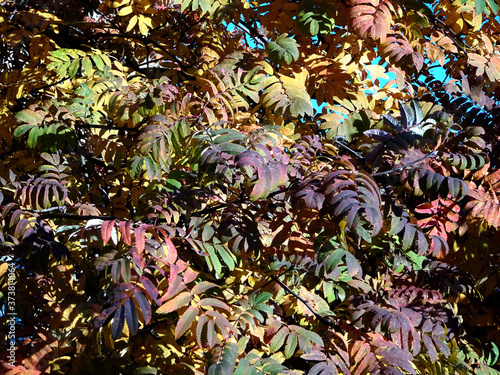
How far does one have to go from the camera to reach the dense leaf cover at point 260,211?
1730 millimetres

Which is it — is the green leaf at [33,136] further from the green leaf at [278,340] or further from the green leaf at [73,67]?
the green leaf at [278,340]

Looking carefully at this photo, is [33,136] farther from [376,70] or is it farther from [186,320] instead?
[376,70]

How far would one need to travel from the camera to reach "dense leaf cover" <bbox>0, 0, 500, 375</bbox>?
1.73 metres

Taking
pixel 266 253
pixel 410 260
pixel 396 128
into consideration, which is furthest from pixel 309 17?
pixel 410 260

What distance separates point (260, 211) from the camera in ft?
7.07

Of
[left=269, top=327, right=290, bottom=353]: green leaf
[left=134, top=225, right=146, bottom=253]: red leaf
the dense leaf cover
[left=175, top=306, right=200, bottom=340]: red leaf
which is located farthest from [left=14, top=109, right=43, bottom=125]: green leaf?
[left=269, top=327, right=290, bottom=353]: green leaf

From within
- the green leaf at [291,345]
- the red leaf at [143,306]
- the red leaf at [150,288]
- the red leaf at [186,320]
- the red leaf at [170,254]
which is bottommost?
the green leaf at [291,345]

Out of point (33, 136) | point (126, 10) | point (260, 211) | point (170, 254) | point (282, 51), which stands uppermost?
point (126, 10)

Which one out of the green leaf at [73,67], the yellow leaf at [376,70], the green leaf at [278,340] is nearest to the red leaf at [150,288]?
the green leaf at [278,340]

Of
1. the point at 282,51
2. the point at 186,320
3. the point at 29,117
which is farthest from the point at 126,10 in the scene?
the point at 186,320

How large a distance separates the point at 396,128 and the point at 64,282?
146 centimetres

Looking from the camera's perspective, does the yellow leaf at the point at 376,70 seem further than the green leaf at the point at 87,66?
Yes

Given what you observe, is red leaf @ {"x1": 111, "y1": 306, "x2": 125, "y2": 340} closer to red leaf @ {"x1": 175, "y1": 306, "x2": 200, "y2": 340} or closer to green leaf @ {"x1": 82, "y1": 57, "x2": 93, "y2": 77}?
red leaf @ {"x1": 175, "y1": 306, "x2": 200, "y2": 340}

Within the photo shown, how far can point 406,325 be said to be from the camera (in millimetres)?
1915
